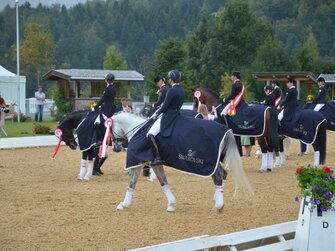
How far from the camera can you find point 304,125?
56.2 ft

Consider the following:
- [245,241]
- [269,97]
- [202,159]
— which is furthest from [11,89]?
[245,241]

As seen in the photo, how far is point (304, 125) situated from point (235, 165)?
714cm

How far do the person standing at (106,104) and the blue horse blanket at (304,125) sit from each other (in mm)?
4934

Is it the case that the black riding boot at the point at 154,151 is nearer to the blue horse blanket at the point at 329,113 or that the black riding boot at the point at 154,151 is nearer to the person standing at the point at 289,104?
the person standing at the point at 289,104

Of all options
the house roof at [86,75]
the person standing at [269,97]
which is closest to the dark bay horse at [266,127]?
the person standing at [269,97]

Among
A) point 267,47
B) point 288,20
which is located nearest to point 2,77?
point 267,47

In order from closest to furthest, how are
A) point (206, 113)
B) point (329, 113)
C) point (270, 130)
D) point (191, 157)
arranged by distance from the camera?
point (191, 157) < point (270, 130) < point (206, 113) < point (329, 113)

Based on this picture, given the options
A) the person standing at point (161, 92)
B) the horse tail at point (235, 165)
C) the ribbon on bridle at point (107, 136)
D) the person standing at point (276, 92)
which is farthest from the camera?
the person standing at point (276, 92)

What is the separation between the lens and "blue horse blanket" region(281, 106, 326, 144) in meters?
17.0

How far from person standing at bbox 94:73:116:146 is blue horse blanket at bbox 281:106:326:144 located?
4934mm

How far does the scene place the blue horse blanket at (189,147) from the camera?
10.5 m

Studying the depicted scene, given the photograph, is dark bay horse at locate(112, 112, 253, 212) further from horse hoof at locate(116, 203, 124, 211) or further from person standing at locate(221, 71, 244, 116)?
person standing at locate(221, 71, 244, 116)

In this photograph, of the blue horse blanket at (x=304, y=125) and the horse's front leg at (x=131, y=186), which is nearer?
the horse's front leg at (x=131, y=186)

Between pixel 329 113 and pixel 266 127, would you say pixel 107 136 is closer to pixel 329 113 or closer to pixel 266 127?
pixel 266 127
